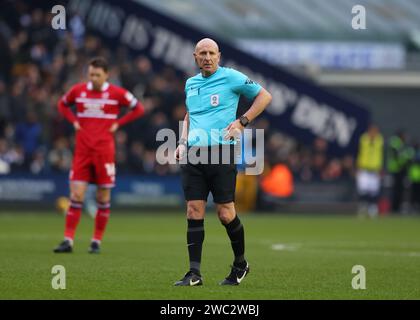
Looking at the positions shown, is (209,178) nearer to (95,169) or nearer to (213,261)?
(213,261)

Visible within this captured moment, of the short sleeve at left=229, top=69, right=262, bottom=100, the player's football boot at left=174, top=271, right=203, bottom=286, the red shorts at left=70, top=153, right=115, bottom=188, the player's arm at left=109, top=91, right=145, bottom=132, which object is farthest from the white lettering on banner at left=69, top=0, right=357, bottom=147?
the player's football boot at left=174, top=271, right=203, bottom=286

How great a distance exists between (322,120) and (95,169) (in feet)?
50.1

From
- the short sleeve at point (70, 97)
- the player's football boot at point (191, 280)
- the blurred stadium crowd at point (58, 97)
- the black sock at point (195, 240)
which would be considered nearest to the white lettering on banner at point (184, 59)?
the blurred stadium crowd at point (58, 97)

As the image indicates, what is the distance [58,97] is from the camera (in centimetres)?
2800

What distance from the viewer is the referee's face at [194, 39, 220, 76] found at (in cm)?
1051

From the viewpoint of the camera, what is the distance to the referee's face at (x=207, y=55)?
34.5 feet

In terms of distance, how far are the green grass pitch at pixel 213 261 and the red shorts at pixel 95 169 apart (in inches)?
38.0

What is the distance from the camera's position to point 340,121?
29828 millimetres

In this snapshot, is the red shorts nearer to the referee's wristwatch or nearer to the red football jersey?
the red football jersey

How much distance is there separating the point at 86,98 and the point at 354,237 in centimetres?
642

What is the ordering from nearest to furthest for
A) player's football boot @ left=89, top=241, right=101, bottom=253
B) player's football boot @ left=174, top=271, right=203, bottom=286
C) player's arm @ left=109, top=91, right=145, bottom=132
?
player's football boot @ left=174, top=271, right=203, bottom=286, player's football boot @ left=89, top=241, right=101, bottom=253, player's arm @ left=109, top=91, right=145, bottom=132

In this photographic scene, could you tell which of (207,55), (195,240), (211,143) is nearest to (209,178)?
(211,143)

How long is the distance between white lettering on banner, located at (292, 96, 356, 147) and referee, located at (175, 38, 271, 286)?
19.1 metres

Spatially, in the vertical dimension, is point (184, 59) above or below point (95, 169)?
above
